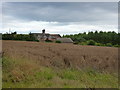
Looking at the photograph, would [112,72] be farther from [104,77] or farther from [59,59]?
[59,59]

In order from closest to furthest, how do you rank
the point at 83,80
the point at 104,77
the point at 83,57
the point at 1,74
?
1. the point at 1,74
2. the point at 83,80
3. the point at 104,77
4. the point at 83,57

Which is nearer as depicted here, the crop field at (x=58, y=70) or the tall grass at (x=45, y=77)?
the tall grass at (x=45, y=77)

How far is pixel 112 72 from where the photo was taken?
941cm

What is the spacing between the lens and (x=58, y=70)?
26.0 ft

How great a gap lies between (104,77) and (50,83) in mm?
3092

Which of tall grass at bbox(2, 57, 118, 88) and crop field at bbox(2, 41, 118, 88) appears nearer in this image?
tall grass at bbox(2, 57, 118, 88)

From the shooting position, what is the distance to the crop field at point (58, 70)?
6.11 m

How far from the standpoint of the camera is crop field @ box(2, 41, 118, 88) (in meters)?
Answer: 6.11

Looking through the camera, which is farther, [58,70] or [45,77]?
[58,70]

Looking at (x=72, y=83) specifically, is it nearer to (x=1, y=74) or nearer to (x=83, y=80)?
(x=83, y=80)

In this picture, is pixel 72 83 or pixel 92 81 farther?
pixel 92 81

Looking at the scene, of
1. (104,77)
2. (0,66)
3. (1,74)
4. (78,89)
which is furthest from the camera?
(104,77)

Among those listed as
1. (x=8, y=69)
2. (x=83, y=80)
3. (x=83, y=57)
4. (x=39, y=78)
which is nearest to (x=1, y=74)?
(x=8, y=69)

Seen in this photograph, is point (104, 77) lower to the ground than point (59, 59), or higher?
lower
